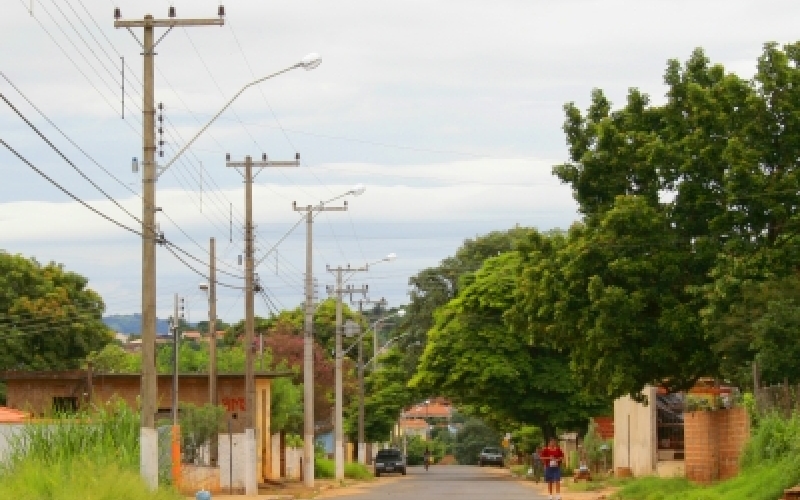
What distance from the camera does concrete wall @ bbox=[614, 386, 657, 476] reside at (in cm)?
4784

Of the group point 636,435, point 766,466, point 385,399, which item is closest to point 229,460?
point 636,435

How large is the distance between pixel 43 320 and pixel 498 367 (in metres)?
21.7

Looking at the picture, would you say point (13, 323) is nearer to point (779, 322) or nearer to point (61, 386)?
point (61, 386)

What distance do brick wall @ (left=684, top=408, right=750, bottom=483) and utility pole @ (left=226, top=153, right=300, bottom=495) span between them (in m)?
13.7

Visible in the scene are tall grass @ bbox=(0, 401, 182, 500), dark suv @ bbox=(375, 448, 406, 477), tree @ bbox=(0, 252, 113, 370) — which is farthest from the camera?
dark suv @ bbox=(375, 448, 406, 477)

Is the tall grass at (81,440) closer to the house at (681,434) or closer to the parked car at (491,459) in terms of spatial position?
the house at (681,434)

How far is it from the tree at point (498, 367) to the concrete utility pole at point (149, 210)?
37.9 metres

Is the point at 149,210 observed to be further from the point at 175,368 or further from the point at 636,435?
the point at 636,435

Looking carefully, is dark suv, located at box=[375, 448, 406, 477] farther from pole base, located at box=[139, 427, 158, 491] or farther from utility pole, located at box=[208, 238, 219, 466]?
pole base, located at box=[139, 427, 158, 491]

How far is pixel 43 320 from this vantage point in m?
70.9

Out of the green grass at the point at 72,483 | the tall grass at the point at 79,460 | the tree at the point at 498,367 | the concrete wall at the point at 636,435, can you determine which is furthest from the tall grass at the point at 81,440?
the tree at the point at 498,367

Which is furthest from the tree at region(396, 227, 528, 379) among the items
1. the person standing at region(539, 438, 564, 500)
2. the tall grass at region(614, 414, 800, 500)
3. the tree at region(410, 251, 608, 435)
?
the tall grass at region(614, 414, 800, 500)

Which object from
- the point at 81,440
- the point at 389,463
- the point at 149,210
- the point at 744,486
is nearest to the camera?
the point at 744,486

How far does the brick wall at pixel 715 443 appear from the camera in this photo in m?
32.5
